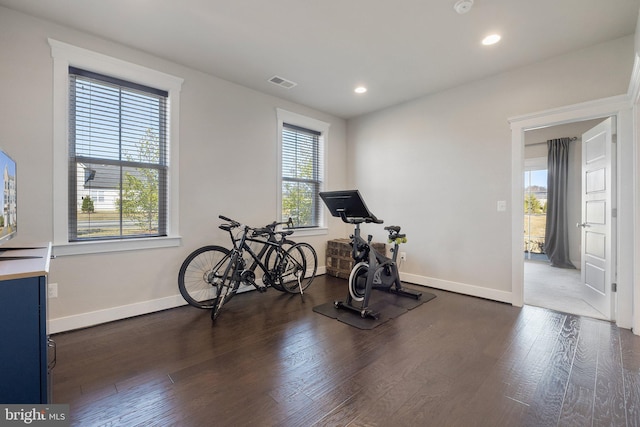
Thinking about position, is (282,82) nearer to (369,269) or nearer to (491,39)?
(491,39)

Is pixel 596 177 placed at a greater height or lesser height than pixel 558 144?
lesser

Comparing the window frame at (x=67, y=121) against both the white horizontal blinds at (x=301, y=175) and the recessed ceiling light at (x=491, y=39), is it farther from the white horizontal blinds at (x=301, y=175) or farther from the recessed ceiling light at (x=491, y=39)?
the recessed ceiling light at (x=491, y=39)

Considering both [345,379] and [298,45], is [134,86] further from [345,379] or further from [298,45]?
[345,379]

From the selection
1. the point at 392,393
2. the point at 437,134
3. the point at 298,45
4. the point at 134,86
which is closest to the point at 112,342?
the point at 392,393

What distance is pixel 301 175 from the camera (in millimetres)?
4641

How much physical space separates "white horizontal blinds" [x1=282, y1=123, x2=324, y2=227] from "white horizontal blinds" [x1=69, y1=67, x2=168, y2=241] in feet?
5.70

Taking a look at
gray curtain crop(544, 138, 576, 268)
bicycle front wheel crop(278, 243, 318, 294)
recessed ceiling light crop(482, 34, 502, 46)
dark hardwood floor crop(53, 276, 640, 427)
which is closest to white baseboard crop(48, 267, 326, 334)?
dark hardwood floor crop(53, 276, 640, 427)

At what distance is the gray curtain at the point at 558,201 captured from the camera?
564 cm

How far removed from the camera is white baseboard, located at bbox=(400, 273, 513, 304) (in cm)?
346

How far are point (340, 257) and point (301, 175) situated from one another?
1491 millimetres

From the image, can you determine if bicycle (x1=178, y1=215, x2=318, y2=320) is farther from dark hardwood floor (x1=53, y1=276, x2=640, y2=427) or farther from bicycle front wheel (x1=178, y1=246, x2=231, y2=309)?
dark hardwood floor (x1=53, y1=276, x2=640, y2=427)

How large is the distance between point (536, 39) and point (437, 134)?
58.1 inches

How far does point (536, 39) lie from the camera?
9.00 ft

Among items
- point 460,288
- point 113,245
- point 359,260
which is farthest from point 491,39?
point 113,245
